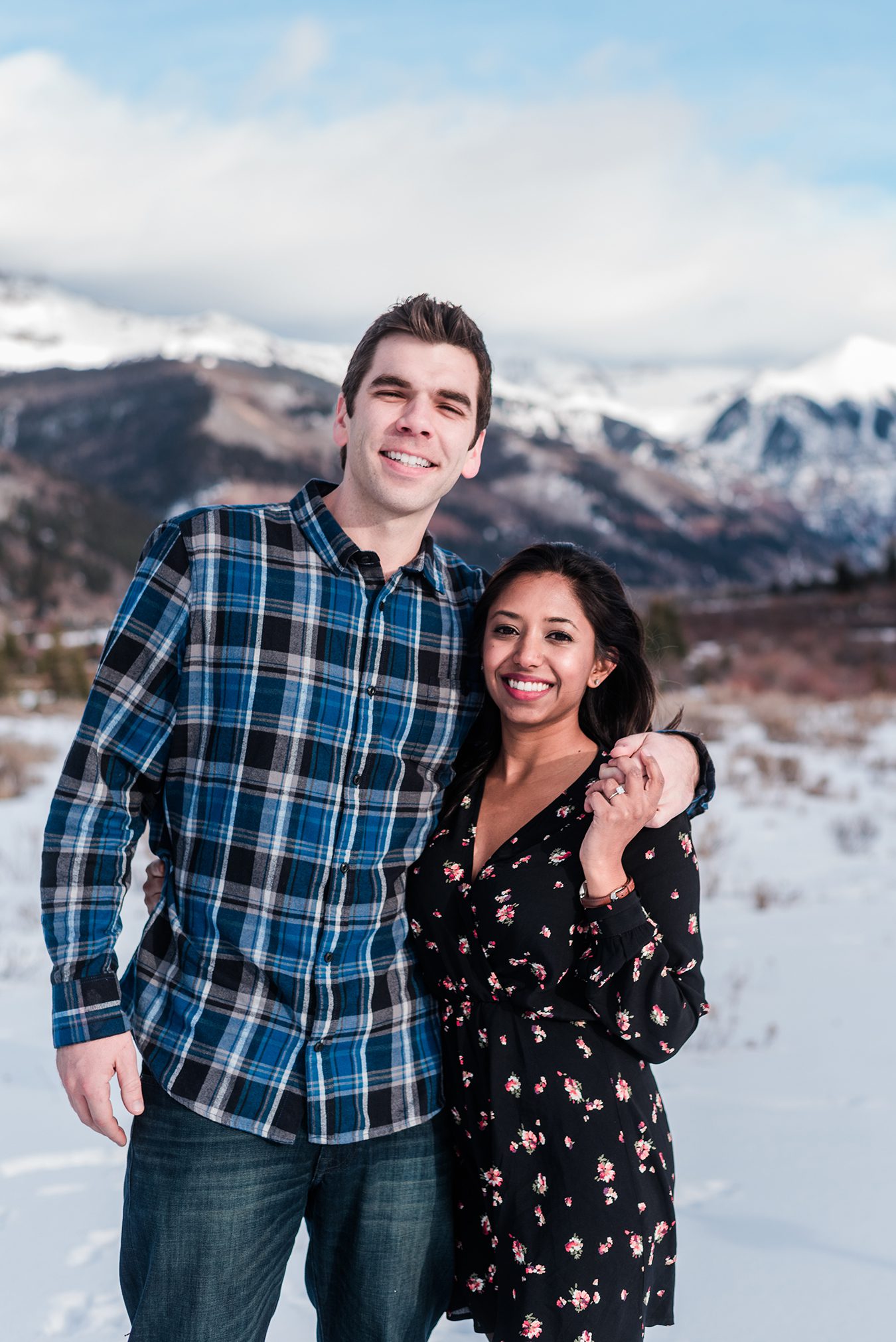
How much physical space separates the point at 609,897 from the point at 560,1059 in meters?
0.32

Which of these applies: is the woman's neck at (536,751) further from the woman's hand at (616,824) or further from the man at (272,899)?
the woman's hand at (616,824)

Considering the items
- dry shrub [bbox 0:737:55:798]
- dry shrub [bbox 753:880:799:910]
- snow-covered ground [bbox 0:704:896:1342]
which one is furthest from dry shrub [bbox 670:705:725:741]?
dry shrub [bbox 0:737:55:798]

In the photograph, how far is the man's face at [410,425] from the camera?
1921mm

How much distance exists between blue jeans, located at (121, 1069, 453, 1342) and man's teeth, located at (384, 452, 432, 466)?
117cm

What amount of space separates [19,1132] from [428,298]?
3161 mm

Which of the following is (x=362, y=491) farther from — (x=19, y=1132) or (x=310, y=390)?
(x=310, y=390)

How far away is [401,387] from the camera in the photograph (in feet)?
6.46

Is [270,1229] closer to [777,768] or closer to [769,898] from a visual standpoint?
[769,898]

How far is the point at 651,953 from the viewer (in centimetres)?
176

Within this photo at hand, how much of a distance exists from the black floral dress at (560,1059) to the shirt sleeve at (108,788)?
0.54 meters

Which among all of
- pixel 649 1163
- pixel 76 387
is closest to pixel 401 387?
pixel 649 1163

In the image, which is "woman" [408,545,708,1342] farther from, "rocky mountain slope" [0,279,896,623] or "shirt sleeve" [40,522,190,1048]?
"rocky mountain slope" [0,279,896,623]

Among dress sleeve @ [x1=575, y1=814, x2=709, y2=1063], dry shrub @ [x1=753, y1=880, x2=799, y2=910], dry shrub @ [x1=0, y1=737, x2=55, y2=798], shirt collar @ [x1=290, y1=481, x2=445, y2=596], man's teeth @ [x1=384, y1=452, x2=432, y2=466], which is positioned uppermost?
man's teeth @ [x1=384, y1=452, x2=432, y2=466]

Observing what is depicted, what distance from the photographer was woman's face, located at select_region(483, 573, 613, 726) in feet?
6.57
